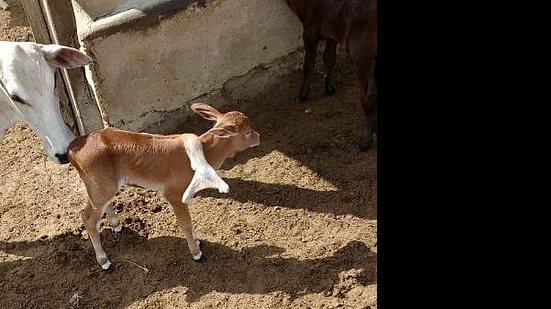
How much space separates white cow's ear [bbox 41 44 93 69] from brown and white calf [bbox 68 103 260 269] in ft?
1.65

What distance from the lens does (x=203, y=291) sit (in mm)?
4027

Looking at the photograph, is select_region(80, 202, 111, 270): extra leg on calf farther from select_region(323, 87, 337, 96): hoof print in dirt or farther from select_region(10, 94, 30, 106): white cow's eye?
select_region(323, 87, 337, 96): hoof print in dirt

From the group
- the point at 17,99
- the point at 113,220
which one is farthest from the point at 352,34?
the point at 17,99

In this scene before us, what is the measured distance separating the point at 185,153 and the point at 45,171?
5.63ft

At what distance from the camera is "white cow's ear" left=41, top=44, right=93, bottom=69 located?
3971mm

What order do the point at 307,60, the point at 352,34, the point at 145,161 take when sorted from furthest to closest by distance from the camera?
1. the point at 307,60
2. the point at 352,34
3. the point at 145,161

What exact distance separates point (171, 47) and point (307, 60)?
111 centimetres

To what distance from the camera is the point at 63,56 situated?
402 cm

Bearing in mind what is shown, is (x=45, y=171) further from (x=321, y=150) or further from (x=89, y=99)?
(x=321, y=150)

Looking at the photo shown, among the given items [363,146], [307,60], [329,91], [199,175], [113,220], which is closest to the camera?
[199,175]

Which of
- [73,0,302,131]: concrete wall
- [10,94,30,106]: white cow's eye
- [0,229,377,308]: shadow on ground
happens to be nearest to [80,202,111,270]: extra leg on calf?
[0,229,377,308]: shadow on ground

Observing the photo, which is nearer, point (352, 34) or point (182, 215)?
point (182, 215)

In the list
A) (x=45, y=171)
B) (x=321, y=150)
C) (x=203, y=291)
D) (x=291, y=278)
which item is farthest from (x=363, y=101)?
(x=45, y=171)

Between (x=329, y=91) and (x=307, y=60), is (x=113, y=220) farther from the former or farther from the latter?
(x=329, y=91)
